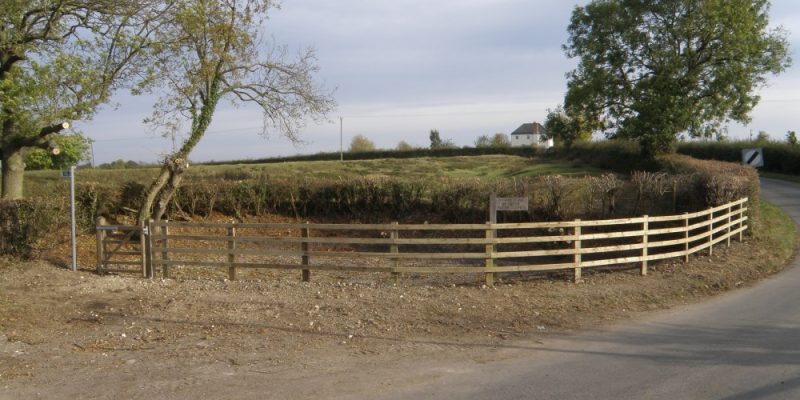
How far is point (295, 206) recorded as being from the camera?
23.4 metres

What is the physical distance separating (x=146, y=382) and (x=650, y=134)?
105ft

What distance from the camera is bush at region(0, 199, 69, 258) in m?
13.3

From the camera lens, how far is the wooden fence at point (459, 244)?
10.8 metres

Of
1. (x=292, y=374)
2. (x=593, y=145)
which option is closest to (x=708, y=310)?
(x=292, y=374)

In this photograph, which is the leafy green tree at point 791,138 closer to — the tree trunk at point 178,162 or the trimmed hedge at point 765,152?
the trimmed hedge at point 765,152

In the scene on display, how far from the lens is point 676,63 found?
32812mm

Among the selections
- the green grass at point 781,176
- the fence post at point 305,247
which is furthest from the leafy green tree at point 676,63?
the fence post at point 305,247

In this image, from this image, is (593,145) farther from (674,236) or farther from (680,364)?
(680,364)

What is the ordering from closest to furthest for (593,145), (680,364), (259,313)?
(680,364) < (259,313) < (593,145)

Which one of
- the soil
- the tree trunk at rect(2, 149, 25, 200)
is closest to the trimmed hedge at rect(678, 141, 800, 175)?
the soil

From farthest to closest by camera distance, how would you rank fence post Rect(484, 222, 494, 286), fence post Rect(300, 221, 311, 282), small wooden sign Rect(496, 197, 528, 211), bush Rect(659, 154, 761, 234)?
bush Rect(659, 154, 761, 234)
small wooden sign Rect(496, 197, 528, 211)
fence post Rect(300, 221, 311, 282)
fence post Rect(484, 222, 494, 286)

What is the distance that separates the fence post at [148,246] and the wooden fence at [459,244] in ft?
0.06

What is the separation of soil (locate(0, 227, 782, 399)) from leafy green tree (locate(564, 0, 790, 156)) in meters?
22.8

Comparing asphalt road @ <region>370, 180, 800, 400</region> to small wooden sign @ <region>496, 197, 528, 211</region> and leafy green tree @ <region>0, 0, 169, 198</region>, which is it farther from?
leafy green tree @ <region>0, 0, 169, 198</region>
